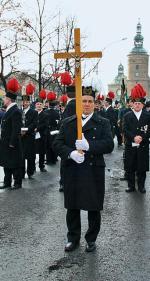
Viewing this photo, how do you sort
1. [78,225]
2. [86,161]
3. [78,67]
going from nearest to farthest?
[78,67] → [86,161] → [78,225]

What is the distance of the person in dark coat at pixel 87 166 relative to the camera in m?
5.26

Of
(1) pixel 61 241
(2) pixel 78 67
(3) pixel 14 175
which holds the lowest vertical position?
(1) pixel 61 241

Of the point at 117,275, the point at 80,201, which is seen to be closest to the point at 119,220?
the point at 80,201

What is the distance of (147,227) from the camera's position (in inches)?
255

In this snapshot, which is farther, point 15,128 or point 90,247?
point 15,128

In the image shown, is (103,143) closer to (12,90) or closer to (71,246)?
(71,246)

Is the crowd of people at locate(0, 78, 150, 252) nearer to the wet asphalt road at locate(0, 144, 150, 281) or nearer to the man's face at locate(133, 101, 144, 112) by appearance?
the man's face at locate(133, 101, 144, 112)

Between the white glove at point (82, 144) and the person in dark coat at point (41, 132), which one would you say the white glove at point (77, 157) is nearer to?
the white glove at point (82, 144)

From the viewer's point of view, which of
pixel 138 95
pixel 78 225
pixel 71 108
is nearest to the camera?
pixel 78 225

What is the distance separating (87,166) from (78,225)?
0.76m

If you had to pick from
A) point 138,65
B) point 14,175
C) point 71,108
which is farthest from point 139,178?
point 138,65

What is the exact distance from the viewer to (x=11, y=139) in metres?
9.23

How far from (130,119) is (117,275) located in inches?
195

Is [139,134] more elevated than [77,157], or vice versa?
[77,157]
